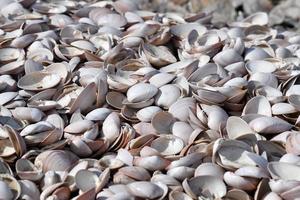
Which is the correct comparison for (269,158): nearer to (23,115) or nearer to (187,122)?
(187,122)

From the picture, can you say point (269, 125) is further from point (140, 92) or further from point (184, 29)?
point (184, 29)

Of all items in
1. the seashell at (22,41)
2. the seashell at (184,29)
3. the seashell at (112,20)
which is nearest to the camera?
the seashell at (22,41)

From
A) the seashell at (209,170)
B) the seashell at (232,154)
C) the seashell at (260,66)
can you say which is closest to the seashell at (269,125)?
the seashell at (232,154)

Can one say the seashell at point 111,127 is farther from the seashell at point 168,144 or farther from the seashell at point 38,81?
the seashell at point 38,81

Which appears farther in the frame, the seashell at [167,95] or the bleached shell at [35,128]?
the seashell at [167,95]

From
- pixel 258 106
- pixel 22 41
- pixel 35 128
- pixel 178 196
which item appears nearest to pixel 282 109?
pixel 258 106

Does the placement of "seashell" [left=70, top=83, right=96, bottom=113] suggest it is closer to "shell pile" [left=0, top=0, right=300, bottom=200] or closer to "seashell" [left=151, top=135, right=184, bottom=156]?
"shell pile" [left=0, top=0, right=300, bottom=200]

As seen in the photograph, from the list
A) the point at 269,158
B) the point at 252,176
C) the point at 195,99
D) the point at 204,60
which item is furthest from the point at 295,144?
the point at 204,60
